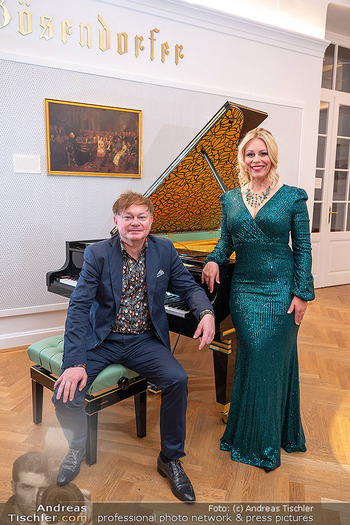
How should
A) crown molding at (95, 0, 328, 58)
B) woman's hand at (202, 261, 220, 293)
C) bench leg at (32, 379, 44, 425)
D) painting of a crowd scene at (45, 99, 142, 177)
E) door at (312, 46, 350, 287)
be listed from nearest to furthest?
woman's hand at (202, 261, 220, 293)
bench leg at (32, 379, 44, 425)
painting of a crowd scene at (45, 99, 142, 177)
crown molding at (95, 0, 328, 58)
door at (312, 46, 350, 287)

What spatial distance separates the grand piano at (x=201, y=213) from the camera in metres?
2.28

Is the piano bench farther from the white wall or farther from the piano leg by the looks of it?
the white wall

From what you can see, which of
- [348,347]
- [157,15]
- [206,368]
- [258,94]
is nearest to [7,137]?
[157,15]

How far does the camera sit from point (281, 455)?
2.22 meters

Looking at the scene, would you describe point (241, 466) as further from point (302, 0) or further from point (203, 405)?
point (302, 0)

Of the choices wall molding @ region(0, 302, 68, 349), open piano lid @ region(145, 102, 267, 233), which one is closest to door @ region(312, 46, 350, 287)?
open piano lid @ region(145, 102, 267, 233)

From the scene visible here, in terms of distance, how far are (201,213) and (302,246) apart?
129cm

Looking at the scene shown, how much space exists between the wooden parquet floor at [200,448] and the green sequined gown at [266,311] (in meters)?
0.15

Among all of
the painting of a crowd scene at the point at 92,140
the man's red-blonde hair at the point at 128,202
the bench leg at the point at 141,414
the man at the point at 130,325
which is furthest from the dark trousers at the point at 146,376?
the painting of a crowd scene at the point at 92,140

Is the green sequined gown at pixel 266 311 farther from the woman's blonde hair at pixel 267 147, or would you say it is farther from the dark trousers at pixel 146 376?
the dark trousers at pixel 146 376

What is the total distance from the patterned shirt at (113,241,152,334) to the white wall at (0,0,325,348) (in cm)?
187

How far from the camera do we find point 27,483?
2000mm

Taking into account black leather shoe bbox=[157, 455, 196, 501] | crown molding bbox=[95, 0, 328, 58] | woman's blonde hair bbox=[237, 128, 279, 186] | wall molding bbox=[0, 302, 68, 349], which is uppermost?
crown molding bbox=[95, 0, 328, 58]

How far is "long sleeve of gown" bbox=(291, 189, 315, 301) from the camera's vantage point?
6.49 ft
